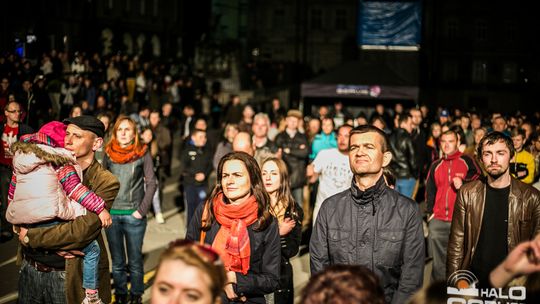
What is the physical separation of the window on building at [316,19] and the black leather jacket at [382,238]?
57.9 m

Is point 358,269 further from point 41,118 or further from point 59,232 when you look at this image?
point 41,118

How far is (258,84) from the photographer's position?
120ft

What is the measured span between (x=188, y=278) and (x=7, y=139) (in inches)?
288

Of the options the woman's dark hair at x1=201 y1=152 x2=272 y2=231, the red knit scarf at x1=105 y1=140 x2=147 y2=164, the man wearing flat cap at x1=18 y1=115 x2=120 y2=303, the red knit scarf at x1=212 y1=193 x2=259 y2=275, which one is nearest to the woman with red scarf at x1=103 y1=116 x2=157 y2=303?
the red knit scarf at x1=105 y1=140 x2=147 y2=164

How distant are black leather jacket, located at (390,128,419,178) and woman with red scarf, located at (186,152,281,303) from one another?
6830 mm

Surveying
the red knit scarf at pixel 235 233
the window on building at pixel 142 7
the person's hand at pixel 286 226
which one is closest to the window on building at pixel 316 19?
the window on building at pixel 142 7

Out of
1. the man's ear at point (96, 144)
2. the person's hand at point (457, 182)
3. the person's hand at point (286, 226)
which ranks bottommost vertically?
the person's hand at point (286, 226)

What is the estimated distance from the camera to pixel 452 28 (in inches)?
2229

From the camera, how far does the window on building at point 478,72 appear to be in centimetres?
5636

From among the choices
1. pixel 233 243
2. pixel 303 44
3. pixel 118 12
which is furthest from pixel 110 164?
pixel 303 44

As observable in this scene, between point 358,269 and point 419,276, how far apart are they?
1623 mm

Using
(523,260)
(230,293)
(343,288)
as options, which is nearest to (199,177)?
(230,293)

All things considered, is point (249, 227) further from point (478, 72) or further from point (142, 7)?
point (478, 72)

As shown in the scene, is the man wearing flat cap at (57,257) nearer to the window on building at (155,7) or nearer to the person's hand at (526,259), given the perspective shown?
the person's hand at (526,259)
